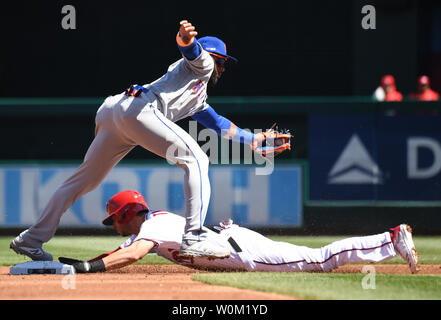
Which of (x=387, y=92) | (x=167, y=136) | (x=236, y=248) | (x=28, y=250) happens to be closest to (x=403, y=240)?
(x=236, y=248)

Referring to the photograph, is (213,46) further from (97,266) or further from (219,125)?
(97,266)

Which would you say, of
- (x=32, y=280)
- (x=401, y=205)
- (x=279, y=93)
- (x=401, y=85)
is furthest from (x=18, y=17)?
(x=32, y=280)

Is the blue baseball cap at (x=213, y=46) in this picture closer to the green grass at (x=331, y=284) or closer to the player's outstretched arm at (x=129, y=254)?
the player's outstretched arm at (x=129, y=254)

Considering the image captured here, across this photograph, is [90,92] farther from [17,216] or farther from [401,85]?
[401,85]

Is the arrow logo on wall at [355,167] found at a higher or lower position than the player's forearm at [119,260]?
higher

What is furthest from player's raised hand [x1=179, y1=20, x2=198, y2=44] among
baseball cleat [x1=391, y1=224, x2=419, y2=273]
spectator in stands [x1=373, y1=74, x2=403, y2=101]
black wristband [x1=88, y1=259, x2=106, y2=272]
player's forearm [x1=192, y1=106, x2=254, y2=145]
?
spectator in stands [x1=373, y1=74, x2=403, y2=101]

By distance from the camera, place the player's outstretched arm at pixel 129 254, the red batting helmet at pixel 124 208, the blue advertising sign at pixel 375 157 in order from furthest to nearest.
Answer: the blue advertising sign at pixel 375 157
the red batting helmet at pixel 124 208
the player's outstretched arm at pixel 129 254

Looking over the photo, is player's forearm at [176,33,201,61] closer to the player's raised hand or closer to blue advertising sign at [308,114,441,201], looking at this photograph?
the player's raised hand

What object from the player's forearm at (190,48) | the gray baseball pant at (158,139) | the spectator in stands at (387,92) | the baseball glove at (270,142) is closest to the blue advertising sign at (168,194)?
the spectator in stands at (387,92)
